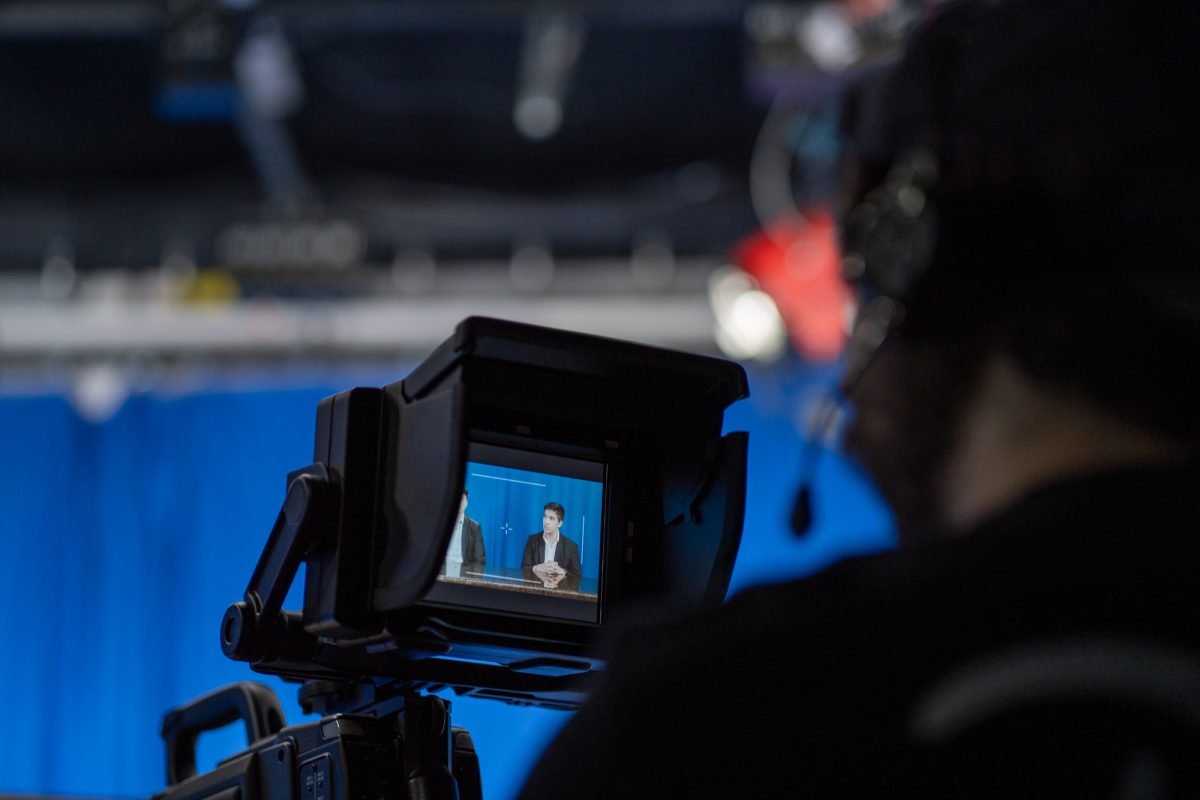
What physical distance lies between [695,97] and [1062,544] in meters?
3.32

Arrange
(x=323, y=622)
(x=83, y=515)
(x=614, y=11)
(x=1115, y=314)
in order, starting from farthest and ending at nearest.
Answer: (x=83, y=515) → (x=614, y=11) → (x=323, y=622) → (x=1115, y=314)

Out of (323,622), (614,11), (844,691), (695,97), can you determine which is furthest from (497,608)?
(695,97)

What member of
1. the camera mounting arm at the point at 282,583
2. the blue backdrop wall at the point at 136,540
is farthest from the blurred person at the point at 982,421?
the blue backdrop wall at the point at 136,540

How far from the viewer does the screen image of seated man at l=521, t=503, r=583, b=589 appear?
35.9 inches

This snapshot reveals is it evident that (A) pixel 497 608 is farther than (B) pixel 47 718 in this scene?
No

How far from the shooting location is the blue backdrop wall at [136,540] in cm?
369

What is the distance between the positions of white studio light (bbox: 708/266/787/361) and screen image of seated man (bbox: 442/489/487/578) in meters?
2.60

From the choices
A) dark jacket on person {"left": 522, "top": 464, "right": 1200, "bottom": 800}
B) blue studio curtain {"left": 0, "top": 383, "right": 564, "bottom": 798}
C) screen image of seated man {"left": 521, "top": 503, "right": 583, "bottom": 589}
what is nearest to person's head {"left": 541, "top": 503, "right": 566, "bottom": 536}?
screen image of seated man {"left": 521, "top": 503, "right": 583, "bottom": 589}

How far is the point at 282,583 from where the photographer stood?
897 mm

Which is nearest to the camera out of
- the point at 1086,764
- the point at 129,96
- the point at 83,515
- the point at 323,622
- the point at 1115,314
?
the point at 1086,764

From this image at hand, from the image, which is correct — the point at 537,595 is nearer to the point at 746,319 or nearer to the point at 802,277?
the point at 802,277

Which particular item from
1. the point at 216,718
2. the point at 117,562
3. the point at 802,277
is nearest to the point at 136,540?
the point at 117,562

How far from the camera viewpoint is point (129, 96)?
364cm

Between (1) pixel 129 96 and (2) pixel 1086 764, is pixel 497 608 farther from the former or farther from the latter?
(1) pixel 129 96
